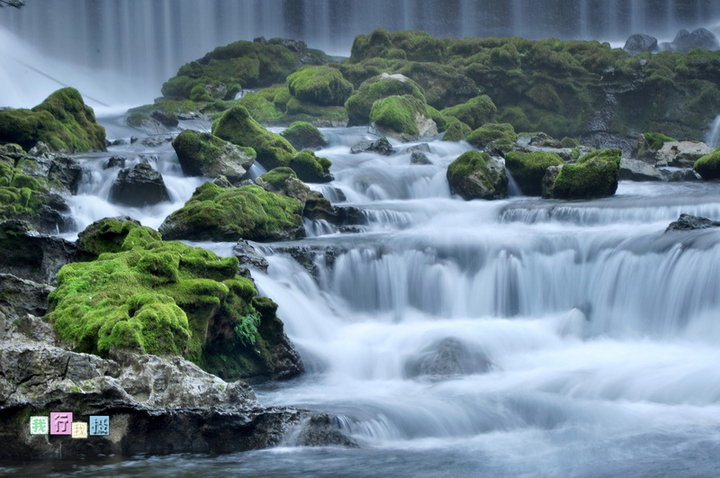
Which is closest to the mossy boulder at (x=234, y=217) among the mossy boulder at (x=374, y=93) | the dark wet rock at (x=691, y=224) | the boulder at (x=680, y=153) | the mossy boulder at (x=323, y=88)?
the dark wet rock at (x=691, y=224)

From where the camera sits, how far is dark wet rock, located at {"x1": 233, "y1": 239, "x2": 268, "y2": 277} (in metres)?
12.4

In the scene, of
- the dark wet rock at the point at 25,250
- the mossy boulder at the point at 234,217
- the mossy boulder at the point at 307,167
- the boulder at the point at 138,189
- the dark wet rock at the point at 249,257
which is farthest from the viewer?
the mossy boulder at the point at 307,167

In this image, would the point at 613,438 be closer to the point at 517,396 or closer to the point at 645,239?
the point at 517,396

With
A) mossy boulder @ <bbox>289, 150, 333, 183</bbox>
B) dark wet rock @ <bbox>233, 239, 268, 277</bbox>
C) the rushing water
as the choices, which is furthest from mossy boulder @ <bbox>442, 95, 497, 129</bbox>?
dark wet rock @ <bbox>233, 239, 268, 277</bbox>

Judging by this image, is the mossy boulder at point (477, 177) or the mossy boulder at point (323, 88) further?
the mossy boulder at point (323, 88)

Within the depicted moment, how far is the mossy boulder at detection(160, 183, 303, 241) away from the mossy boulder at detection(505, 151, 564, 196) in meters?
6.08

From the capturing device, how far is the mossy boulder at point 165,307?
8133 millimetres

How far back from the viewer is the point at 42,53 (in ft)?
143

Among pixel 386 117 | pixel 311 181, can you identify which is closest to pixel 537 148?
pixel 386 117

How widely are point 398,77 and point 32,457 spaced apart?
81.5 feet

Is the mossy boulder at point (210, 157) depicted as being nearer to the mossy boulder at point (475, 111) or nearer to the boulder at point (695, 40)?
the mossy boulder at point (475, 111)

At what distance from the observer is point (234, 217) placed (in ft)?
48.0

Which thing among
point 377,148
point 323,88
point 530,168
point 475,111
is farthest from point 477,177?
point 323,88

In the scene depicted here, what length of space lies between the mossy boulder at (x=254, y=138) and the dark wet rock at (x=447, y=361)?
10.6m
